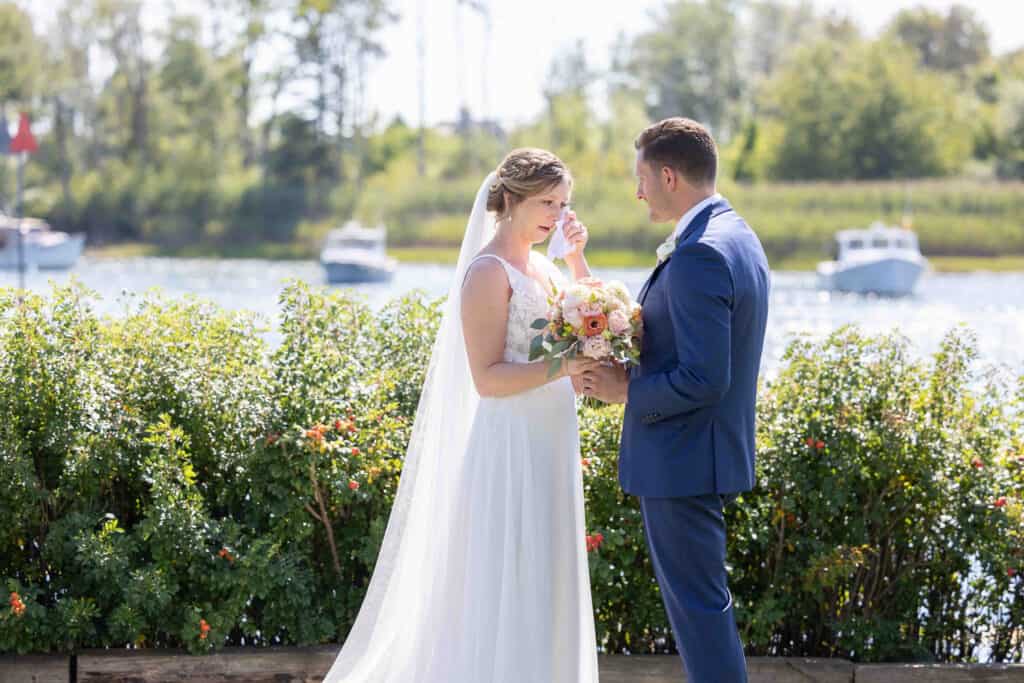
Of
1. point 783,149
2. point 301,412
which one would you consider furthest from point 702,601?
point 783,149

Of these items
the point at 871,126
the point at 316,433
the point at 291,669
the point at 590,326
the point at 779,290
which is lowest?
the point at 291,669

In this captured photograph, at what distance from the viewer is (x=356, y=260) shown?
43.4 metres

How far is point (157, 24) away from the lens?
66.5m

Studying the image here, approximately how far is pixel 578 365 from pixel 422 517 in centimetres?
92

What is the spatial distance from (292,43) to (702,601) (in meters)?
64.6

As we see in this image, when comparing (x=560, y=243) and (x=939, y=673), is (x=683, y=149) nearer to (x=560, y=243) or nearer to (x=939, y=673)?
(x=560, y=243)

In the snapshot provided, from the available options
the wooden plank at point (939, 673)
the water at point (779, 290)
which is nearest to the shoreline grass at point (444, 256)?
the water at point (779, 290)

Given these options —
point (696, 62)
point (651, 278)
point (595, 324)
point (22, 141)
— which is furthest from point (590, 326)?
point (696, 62)

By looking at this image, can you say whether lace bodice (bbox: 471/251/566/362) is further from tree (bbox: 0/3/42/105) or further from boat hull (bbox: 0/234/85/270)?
tree (bbox: 0/3/42/105)

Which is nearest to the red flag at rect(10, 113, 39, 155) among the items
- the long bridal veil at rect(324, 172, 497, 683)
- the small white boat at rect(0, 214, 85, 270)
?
the long bridal veil at rect(324, 172, 497, 683)

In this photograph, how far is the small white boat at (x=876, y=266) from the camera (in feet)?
129

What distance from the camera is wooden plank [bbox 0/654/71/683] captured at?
4.02 meters

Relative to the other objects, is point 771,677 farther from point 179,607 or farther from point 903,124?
point 903,124

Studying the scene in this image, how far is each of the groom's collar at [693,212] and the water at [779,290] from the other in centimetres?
2156
